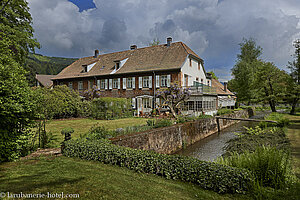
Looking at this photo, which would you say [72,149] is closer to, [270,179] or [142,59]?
[270,179]

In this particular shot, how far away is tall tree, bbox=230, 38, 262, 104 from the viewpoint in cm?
3495

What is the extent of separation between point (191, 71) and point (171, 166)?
1998 cm

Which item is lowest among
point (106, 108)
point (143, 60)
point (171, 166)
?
point (171, 166)

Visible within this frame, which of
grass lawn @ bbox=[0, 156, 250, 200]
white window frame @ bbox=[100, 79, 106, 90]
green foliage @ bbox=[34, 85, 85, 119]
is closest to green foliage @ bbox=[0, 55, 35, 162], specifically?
grass lawn @ bbox=[0, 156, 250, 200]

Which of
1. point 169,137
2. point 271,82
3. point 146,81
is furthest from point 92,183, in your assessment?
point 271,82

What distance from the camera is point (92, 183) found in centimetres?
380

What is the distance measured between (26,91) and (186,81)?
1851cm

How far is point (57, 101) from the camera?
17688mm

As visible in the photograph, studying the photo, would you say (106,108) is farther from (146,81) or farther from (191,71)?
(191,71)

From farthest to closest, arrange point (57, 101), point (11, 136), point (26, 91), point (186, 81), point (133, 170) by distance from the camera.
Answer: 1. point (186, 81)
2. point (57, 101)
3. point (26, 91)
4. point (11, 136)
5. point (133, 170)

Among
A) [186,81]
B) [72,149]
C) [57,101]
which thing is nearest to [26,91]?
[72,149]

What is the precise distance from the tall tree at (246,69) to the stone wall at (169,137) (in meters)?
21.7

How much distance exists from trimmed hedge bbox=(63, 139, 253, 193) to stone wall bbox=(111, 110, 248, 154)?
1309 millimetres

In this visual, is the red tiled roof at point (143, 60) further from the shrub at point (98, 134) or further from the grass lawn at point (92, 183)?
the grass lawn at point (92, 183)
